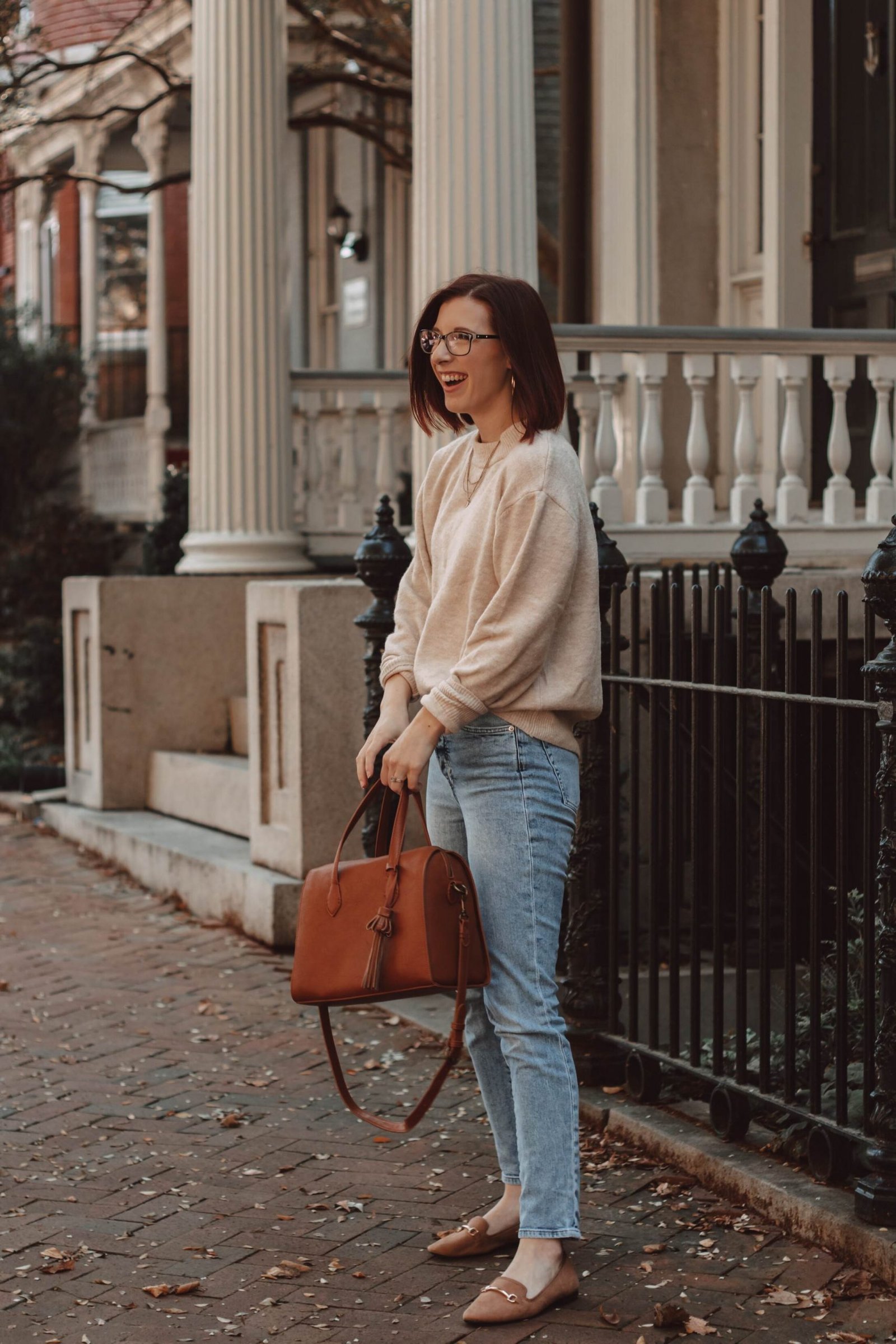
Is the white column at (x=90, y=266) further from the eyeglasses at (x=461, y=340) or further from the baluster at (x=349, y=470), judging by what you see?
the eyeglasses at (x=461, y=340)

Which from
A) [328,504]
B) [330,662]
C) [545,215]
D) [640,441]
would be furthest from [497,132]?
[545,215]

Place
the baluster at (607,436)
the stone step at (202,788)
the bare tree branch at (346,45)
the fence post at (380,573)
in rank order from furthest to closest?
the bare tree branch at (346,45) → the stone step at (202,788) → the baluster at (607,436) → the fence post at (380,573)

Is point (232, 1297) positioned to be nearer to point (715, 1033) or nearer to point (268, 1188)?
point (268, 1188)

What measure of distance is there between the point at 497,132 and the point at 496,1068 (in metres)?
4.74

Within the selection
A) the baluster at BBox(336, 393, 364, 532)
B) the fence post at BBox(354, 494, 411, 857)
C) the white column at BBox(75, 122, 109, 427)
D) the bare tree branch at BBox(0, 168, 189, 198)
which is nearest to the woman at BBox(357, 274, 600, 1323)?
the fence post at BBox(354, 494, 411, 857)

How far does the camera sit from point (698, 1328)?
11.3 feet

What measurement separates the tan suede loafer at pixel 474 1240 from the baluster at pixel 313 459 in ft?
21.1

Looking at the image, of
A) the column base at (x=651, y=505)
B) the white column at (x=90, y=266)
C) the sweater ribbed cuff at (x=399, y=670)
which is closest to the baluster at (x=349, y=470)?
the column base at (x=651, y=505)

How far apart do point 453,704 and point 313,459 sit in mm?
6763

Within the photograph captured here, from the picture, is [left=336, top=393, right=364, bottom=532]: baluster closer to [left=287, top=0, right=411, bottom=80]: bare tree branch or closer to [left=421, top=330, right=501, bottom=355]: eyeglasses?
[left=287, top=0, right=411, bottom=80]: bare tree branch

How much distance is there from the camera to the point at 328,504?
1013 centimetres

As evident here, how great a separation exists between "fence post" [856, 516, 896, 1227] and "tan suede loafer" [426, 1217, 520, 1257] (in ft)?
2.49

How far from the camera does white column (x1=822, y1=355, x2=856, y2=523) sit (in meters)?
7.96

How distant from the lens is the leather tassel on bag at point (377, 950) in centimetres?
336
